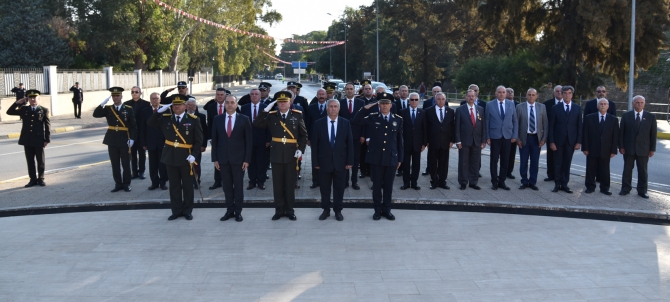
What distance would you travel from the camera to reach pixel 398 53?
226 ft

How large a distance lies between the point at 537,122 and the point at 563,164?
0.91m

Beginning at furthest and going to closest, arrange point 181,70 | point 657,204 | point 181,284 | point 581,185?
point 181,70 → point 581,185 → point 657,204 → point 181,284

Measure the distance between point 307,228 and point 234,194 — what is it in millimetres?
1346

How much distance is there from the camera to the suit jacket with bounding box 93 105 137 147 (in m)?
11.5

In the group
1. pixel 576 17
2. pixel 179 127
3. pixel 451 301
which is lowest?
pixel 451 301

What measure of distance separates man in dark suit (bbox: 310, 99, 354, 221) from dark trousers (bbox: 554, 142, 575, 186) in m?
4.35

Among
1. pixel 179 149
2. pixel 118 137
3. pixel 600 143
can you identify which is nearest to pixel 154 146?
pixel 118 137

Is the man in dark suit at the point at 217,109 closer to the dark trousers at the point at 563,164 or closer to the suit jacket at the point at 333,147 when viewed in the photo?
the suit jacket at the point at 333,147

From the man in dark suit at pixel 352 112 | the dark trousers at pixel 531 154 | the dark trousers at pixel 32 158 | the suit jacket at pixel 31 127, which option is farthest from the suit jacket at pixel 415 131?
the dark trousers at pixel 32 158

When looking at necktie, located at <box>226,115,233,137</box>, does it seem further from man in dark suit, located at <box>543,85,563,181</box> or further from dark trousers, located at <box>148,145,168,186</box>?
man in dark suit, located at <box>543,85,563,181</box>

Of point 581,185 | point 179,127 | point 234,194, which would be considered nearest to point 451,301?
point 234,194

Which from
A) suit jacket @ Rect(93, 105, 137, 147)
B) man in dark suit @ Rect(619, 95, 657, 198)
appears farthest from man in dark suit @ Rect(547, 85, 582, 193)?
suit jacket @ Rect(93, 105, 137, 147)

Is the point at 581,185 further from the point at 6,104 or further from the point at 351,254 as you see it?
the point at 6,104

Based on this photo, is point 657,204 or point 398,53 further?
point 398,53
